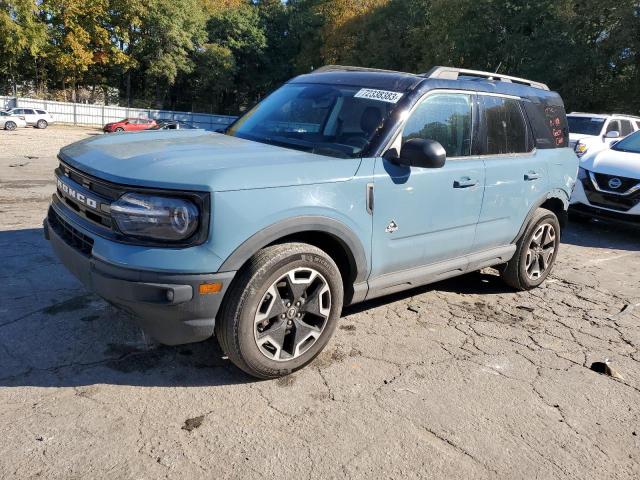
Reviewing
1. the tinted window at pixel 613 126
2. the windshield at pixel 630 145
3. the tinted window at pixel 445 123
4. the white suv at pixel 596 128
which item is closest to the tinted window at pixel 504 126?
the tinted window at pixel 445 123

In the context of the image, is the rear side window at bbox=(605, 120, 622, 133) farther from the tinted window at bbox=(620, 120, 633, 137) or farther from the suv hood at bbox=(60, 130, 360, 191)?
the suv hood at bbox=(60, 130, 360, 191)

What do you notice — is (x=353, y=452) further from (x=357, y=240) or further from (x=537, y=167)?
(x=537, y=167)

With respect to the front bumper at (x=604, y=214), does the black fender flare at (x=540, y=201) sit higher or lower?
higher

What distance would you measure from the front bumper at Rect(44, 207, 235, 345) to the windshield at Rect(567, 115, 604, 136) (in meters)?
12.3

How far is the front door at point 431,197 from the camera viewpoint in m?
3.50

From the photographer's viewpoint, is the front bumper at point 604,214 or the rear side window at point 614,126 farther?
the rear side window at point 614,126

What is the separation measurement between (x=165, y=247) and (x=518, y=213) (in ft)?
10.6

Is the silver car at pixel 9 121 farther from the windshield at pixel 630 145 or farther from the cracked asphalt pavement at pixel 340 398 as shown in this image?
the windshield at pixel 630 145

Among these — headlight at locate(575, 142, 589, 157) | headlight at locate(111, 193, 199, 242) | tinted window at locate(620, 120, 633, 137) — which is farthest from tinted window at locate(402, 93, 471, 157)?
tinted window at locate(620, 120, 633, 137)

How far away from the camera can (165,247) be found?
2.72 metres

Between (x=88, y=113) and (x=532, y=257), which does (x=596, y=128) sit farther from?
(x=88, y=113)

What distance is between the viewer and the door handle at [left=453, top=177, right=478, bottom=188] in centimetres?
392

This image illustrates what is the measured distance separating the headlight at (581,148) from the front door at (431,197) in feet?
27.6

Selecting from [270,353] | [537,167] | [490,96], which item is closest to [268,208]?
[270,353]
